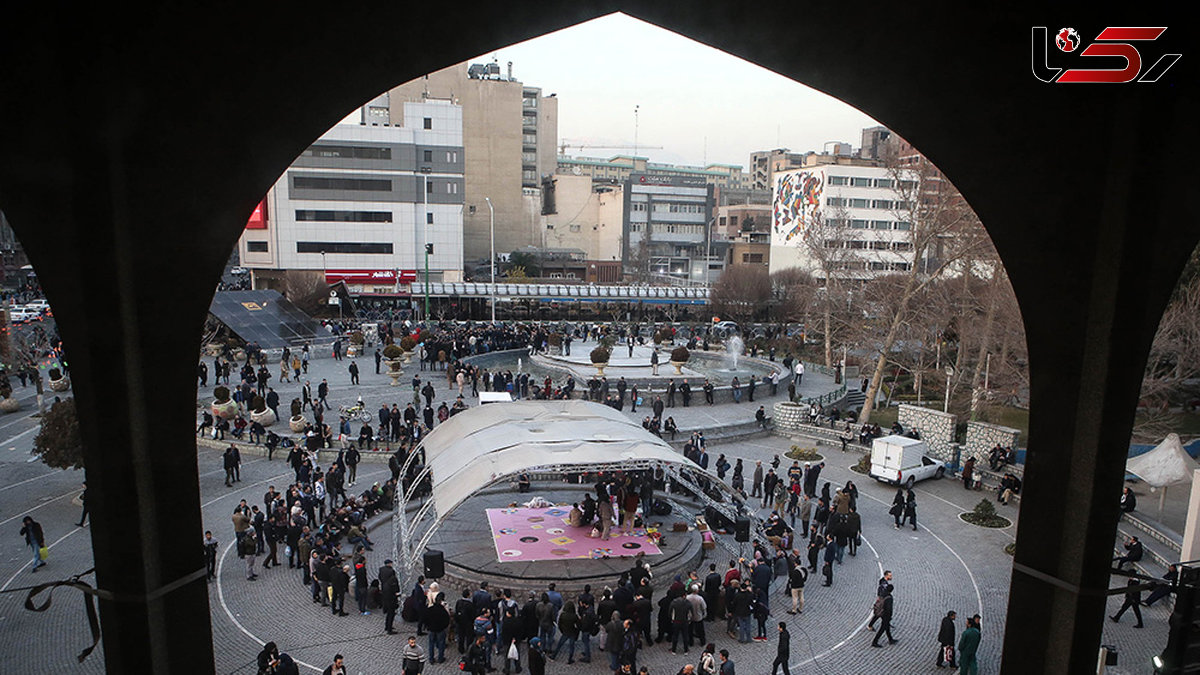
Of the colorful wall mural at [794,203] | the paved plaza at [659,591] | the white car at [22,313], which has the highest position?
the colorful wall mural at [794,203]

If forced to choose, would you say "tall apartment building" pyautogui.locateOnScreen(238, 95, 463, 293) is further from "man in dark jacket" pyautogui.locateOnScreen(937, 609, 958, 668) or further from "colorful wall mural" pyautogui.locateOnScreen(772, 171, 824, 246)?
"man in dark jacket" pyautogui.locateOnScreen(937, 609, 958, 668)

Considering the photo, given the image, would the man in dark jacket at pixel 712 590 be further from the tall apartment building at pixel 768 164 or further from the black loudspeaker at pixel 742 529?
the tall apartment building at pixel 768 164

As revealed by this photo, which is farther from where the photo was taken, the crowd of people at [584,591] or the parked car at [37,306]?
the parked car at [37,306]

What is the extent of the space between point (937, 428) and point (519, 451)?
46.8ft

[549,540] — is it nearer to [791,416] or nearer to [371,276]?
[791,416]

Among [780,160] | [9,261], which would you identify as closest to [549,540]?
[9,261]

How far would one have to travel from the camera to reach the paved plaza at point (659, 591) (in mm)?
9891

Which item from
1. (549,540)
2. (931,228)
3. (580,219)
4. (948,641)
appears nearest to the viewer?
(948,641)

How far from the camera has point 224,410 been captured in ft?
68.6

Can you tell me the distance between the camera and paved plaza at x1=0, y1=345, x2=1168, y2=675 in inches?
389

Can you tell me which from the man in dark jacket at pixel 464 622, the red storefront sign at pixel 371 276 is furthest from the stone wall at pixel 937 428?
the red storefront sign at pixel 371 276

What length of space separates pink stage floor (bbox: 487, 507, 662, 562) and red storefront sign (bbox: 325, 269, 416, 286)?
4425 centimetres

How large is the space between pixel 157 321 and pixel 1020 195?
5614 mm

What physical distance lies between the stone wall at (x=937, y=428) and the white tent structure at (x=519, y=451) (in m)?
9.11
